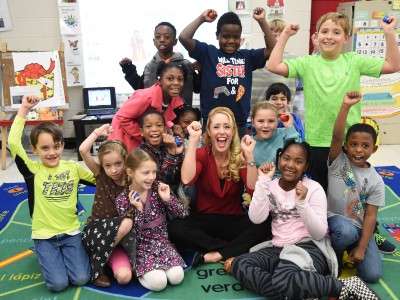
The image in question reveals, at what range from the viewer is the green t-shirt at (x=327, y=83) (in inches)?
80.2

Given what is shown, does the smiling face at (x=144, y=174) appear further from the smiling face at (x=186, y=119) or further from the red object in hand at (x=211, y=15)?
the red object in hand at (x=211, y=15)

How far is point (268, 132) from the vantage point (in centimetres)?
226

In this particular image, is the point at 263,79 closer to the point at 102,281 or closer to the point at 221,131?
the point at 221,131

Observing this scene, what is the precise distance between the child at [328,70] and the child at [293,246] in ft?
0.89

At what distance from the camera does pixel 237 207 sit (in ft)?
7.36

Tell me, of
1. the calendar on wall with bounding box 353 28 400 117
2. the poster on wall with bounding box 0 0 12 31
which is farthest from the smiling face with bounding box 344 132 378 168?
the poster on wall with bounding box 0 0 12 31

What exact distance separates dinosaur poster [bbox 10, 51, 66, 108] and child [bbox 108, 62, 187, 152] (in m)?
2.08

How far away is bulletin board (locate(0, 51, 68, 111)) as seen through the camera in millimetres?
4027


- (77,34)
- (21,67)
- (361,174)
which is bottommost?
(361,174)

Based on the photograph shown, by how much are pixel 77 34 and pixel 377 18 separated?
3.21 metres

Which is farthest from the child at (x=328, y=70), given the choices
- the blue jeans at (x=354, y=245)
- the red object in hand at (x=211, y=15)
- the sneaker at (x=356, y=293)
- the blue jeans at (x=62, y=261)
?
the blue jeans at (x=62, y=261)

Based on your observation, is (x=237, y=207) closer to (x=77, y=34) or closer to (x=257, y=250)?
(x=257, y=250)

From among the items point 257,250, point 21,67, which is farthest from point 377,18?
point 21,67

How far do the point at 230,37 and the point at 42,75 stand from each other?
253cm
